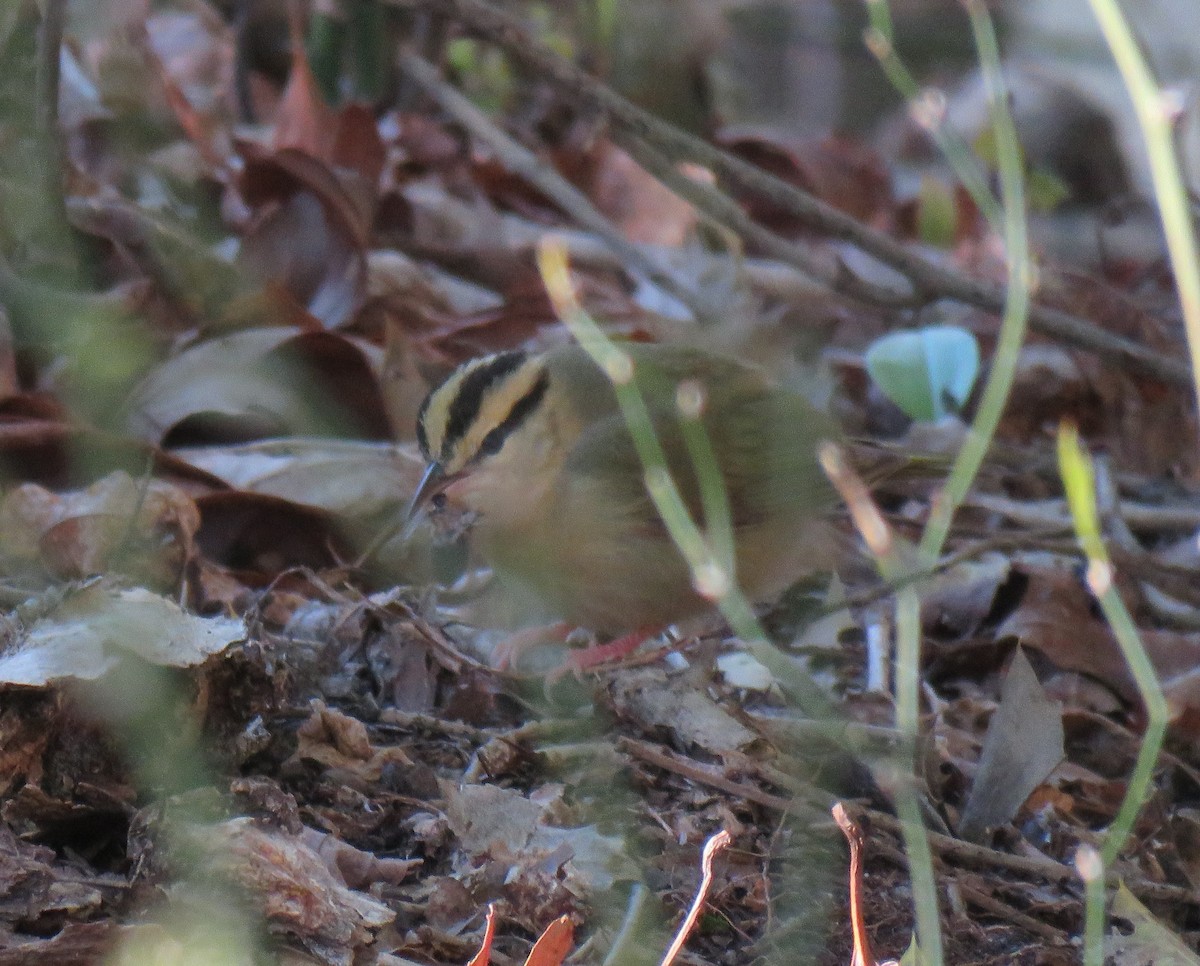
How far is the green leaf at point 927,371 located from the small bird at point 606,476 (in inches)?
23.9

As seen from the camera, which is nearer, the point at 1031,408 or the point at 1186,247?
the point at 1186,247

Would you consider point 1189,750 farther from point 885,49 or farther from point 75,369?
point 75,369

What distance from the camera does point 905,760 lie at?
8.98ft

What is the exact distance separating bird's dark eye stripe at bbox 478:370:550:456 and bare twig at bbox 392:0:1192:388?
35.8 inches

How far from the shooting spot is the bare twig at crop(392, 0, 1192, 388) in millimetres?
4379

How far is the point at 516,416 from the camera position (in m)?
3.92

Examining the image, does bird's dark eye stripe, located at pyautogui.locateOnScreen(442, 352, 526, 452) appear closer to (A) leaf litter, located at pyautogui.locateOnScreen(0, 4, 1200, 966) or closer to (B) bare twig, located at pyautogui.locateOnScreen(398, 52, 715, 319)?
(A) leaf litter, located at pyautogui.locateOnScreen(0, 4, 1200, 966)

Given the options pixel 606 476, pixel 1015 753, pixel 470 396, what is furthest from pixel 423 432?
pixel 1015 753

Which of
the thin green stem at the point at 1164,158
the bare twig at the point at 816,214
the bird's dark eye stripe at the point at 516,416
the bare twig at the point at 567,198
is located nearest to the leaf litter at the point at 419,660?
the bare twig at the point at 567,198

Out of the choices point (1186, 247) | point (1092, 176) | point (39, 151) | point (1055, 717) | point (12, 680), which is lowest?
point (1092, 176)

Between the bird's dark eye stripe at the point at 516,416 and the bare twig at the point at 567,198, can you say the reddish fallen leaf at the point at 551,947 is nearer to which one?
the bird's dark eye stripe at the point at 516,416

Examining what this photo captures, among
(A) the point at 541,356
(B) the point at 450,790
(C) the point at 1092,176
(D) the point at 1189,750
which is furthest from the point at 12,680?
(C) the point at 1092,176

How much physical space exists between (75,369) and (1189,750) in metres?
2.86

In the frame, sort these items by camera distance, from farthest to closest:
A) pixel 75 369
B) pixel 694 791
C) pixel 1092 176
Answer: pixel 1092 176 < pixel 75 369 < pixel 694 791
